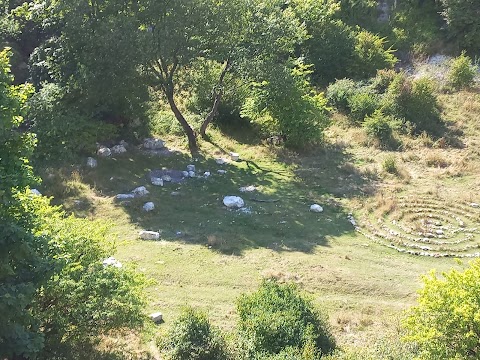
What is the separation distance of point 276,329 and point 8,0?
25067 mm

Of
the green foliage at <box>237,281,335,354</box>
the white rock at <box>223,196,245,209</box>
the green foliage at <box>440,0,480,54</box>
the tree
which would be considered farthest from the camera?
the green foliage at <box>440,0,480,54</box>

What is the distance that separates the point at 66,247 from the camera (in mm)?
10875

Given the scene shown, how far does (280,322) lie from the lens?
11.6 meters

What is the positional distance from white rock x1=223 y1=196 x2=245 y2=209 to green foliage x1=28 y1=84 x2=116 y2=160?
22.4 feet

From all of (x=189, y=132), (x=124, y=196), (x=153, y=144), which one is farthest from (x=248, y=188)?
(x=153, y=144)

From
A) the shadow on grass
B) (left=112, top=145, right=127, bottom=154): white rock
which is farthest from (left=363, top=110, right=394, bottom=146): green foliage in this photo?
(left=112, top=145, right=127, bottom=154): white rock

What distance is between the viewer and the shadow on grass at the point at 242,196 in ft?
59.5

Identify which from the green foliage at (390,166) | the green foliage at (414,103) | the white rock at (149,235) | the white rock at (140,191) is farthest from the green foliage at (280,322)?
the green foliage at (414,103)

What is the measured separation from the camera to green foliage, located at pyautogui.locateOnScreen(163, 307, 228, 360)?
11.3 meters

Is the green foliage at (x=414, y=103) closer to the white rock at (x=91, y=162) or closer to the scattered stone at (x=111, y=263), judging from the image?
the white rock at (x=91, y=162)

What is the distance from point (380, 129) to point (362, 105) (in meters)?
2.27

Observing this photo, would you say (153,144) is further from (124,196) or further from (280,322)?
(280,322)

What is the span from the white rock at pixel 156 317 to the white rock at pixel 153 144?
12.9 meters

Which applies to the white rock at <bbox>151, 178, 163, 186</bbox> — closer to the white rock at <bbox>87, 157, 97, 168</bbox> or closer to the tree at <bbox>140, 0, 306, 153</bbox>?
the white rock at <bbox>87, 157, 97, 168</bbox>
